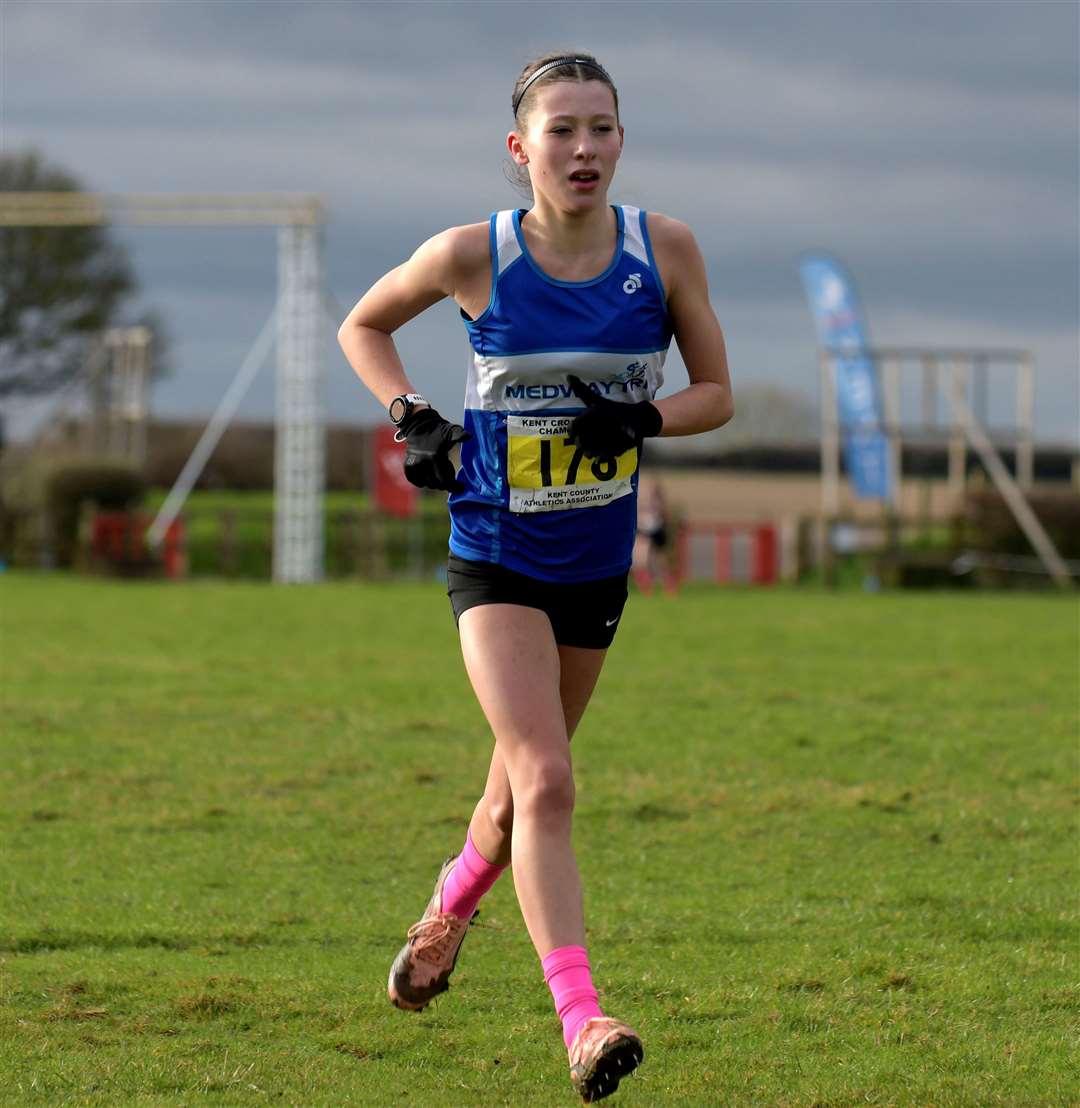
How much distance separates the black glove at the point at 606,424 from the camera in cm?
490

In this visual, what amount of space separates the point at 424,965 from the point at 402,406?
1.52 metres

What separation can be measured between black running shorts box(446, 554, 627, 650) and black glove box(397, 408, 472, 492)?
0.26 m

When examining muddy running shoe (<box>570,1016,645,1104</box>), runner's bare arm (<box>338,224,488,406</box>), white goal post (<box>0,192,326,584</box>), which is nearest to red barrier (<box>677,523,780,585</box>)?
white goal post (<box>0,192,326,584</box>)

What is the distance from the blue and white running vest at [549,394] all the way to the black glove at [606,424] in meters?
0.06

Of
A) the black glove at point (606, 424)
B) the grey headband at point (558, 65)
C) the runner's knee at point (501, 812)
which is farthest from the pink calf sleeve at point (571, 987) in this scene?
the grey headband at point (558, 65)

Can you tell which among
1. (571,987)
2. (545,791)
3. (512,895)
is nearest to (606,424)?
(545,791)

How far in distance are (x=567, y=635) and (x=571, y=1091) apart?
117 cm

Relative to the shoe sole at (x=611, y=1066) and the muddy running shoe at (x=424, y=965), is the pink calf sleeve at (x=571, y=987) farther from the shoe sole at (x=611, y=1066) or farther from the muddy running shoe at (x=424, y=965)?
the muddy running shoe at (x=424, y=965)

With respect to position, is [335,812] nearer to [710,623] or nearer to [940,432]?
[710,623]

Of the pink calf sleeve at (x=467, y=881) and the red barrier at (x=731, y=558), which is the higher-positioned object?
the pink calf sleeve at (x=467, y=881)

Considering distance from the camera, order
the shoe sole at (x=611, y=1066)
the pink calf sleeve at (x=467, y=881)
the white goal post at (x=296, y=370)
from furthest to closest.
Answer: the white goal post at (x=296, y=370) → the pink calf sleeve at (x=467, y=881) → the shoe sole at (x=611, y=1066)

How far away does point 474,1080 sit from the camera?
4.87 meters

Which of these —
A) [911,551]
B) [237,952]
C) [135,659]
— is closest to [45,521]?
[911,551]

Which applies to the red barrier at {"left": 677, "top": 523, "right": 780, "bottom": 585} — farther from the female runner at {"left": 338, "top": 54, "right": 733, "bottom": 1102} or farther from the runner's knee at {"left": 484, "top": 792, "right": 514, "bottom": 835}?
the female runner at {"left": 338, "top": 54, "right": 733, "bottom": 1102}
